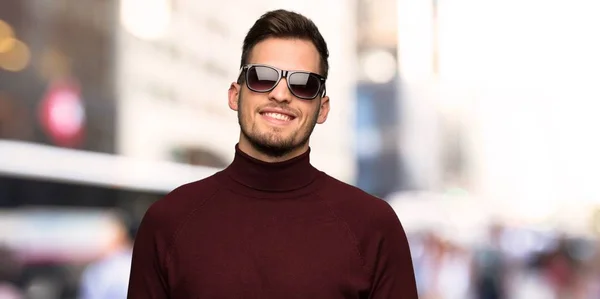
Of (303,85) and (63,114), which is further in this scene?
(63,114)

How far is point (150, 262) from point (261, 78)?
1.35ft

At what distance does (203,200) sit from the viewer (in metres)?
A: 1.76

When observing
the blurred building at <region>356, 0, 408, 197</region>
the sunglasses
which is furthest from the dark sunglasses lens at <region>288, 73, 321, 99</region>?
the blurred building at <region>356, 0, 408, 197</region>

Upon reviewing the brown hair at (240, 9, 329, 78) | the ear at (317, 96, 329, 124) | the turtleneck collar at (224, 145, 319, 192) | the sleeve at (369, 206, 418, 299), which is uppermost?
the brown hair at (240, 9, 329, 78)

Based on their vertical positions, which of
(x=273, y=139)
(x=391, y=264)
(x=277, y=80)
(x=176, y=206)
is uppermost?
(x=277, y=80)

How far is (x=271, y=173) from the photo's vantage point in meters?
1.76

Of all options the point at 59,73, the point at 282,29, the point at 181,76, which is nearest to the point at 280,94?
the point at 282,29

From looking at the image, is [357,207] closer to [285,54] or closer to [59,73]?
[285,54]

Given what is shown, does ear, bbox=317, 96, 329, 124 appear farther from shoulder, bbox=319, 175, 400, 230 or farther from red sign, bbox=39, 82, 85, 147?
red sign, bbox=39, 82, 85, 147

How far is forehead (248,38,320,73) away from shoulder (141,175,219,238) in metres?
0.27

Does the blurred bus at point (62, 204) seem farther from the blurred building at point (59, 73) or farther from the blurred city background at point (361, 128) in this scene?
the blurred building at point (59, 73)

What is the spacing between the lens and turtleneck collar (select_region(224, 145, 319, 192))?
1.75 m

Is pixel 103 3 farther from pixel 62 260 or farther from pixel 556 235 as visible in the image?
pixel 556 235

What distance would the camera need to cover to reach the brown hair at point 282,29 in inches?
69.3
